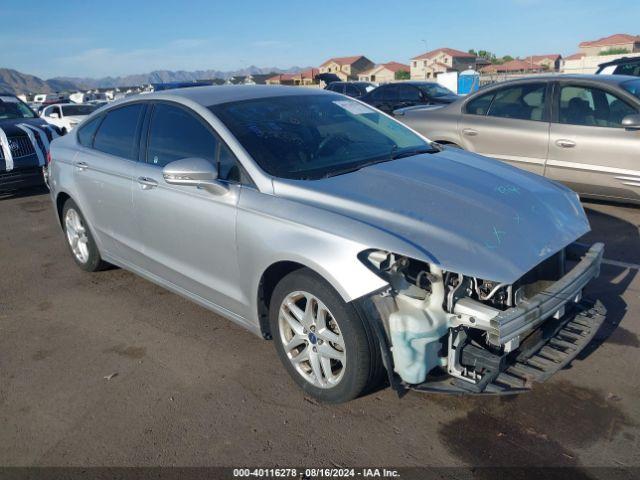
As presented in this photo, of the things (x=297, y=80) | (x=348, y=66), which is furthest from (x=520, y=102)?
(x=348, y=66)

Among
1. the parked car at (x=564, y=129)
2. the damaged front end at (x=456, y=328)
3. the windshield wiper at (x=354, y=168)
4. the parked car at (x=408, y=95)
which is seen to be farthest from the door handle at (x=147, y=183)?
the parked car at (x=408, y=95)

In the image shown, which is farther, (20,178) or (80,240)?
(20,178)

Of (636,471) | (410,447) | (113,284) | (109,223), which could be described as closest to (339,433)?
(410,447)

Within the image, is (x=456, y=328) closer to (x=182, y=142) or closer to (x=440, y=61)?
(x=182, y=142)

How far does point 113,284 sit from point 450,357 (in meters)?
3.48

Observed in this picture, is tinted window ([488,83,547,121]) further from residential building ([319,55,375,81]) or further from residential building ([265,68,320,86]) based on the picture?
residential building ([319,55,375,81])

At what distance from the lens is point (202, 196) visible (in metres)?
3.49

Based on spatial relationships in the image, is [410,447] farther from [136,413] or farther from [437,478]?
[136,413]

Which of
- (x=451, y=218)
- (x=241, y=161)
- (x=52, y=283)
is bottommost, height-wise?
(x=52, y=283)

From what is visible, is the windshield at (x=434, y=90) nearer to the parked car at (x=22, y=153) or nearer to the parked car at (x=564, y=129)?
A: the parked car at (x=564, y=129)

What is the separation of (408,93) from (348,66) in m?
67.0

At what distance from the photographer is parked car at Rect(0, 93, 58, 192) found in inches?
360

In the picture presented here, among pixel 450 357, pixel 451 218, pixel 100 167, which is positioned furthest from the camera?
pixel 100 167

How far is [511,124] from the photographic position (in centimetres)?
668
